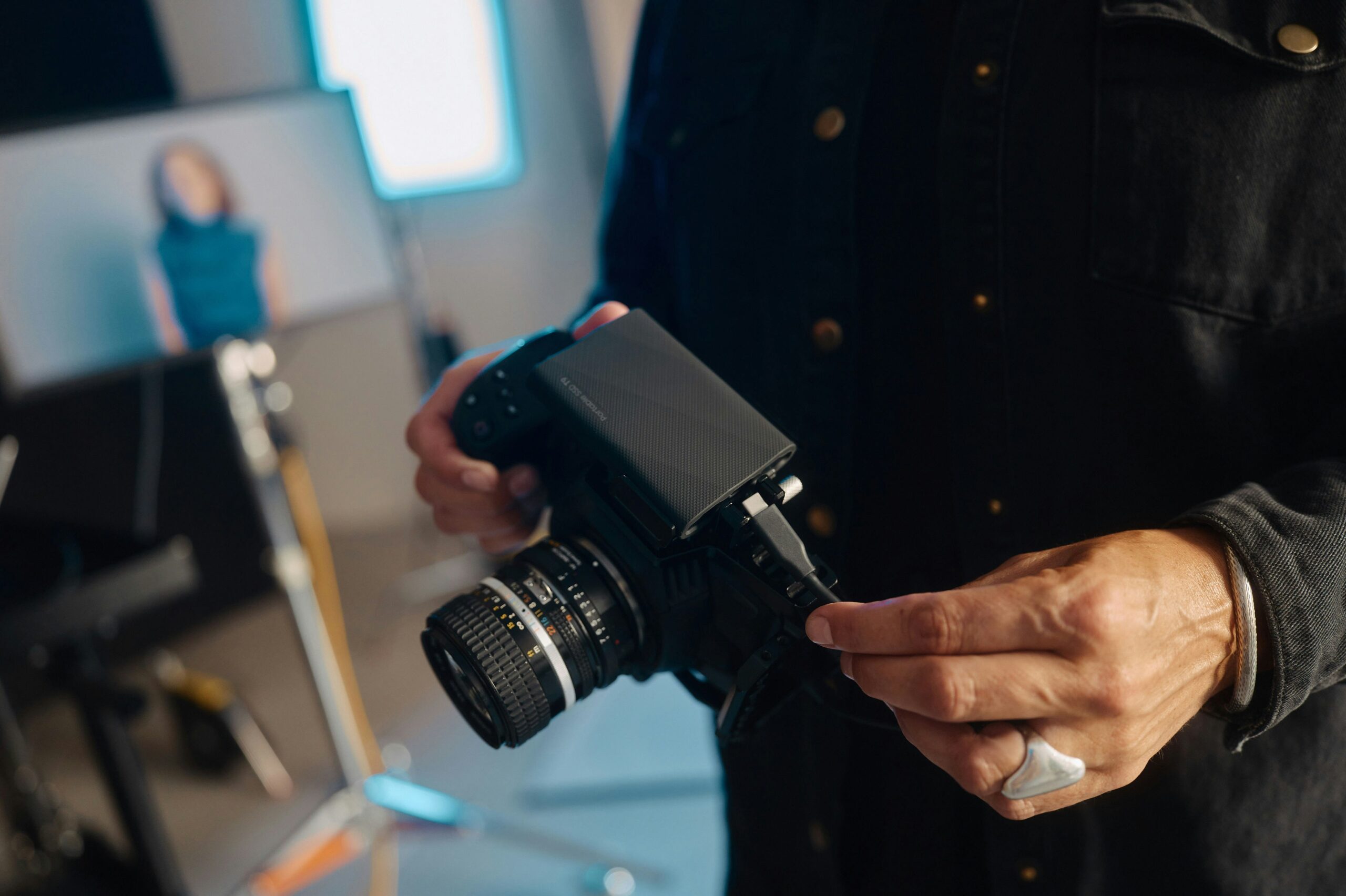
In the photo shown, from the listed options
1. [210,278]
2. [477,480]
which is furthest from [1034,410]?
[210,278]

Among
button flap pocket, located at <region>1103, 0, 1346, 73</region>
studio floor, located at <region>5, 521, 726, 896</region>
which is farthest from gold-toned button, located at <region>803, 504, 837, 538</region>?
studio floor, located at <region>5, 521, 726, 896</region>

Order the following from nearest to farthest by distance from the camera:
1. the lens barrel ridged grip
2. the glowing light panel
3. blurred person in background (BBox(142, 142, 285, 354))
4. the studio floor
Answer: the lens barrel ridged grip → blurred person in background (BBox(142, 142, 285, 354)) → the studio floor → the glowing light panel

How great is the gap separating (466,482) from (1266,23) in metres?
0.57

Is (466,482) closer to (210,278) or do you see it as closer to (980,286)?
(980,286)

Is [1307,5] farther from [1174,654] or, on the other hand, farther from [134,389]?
[134,389]

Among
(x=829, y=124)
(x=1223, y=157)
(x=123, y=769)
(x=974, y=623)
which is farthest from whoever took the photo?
(x=123, y=769)

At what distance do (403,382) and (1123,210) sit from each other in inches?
95.5

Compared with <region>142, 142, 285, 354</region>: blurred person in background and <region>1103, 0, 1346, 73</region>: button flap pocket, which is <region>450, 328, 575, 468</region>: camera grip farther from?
<region>142, 142, 285, 354</region>: blurred person in background

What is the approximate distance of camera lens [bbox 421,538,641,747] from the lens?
1.61ft

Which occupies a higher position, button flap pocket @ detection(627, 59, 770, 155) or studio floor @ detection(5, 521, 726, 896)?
button flap pocket @ detection(627, 59, 770, 155)

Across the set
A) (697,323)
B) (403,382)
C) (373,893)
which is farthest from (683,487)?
(403,382)

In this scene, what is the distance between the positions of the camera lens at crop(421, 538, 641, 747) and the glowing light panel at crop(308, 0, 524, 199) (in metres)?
2.02

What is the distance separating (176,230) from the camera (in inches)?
55.4

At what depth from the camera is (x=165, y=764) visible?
1.87 meters
